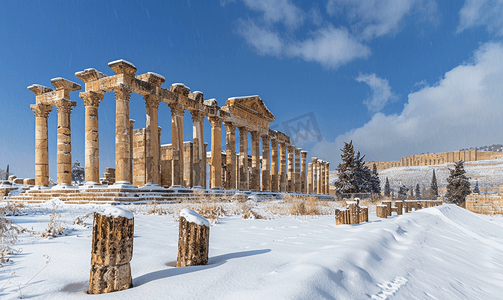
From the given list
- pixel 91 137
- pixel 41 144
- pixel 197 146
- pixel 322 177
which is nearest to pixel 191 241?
pixel 91 137

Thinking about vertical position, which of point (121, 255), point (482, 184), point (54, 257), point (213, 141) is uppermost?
point (213, 141)

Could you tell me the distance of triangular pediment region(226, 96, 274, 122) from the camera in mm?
27644

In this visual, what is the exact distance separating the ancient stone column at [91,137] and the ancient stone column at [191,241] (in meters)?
17.4

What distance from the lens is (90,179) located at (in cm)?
1842

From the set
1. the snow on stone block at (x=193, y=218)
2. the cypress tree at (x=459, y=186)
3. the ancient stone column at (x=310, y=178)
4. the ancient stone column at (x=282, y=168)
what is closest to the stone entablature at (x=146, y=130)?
the ancient stone column at (x=282, y=168)

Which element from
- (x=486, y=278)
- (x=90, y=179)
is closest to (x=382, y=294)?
(x=486, y=278)

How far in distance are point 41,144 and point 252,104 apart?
1746cm

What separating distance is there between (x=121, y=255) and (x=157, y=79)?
18.7m

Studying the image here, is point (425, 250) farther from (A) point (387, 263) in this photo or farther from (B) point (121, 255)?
(B) point (121, 255)

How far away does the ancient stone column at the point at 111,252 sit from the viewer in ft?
8.64

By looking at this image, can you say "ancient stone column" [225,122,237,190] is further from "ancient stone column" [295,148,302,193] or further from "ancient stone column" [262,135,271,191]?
"ancient stone column" [295,148,302,193]

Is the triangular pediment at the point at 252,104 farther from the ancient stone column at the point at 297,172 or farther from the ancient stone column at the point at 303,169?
the ancient stone column at the point at 303,169

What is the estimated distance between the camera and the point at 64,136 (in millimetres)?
20156

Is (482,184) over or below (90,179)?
below
